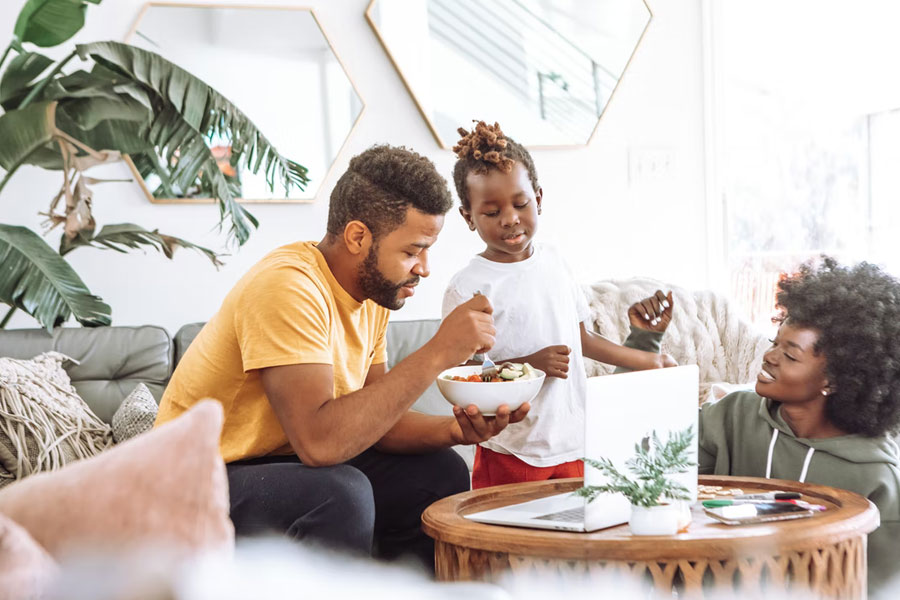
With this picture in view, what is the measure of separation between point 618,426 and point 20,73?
2178 millimetres

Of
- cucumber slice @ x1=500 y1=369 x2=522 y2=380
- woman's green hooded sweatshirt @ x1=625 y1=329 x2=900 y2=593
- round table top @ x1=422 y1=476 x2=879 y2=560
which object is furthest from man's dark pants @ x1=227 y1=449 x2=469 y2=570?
woman's green hooded sweatshirt @ x1=625 y1=329 x2=900 y2=593

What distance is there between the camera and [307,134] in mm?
3459

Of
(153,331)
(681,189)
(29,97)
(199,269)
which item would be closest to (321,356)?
(153,331)

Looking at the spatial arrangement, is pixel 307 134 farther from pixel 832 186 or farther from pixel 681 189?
pixel 832 186

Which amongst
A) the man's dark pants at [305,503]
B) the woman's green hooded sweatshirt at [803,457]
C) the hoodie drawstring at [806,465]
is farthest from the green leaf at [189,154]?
the hoodie drawstring at [806,465]

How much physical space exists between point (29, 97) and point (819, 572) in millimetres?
2393

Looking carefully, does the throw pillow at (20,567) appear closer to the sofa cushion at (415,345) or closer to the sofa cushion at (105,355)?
the sofa cushion at (105,355)

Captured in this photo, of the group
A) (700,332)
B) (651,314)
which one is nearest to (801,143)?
(700,332)

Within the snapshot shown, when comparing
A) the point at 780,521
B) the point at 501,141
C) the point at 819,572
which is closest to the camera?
the point at 819,572

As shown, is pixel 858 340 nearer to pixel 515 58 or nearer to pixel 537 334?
pixel 537 334

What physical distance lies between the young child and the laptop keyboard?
2.22 feet

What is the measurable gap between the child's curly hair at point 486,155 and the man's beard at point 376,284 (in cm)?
47

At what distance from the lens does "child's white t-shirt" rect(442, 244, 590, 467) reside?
232 cm

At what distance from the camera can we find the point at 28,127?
267 cm
